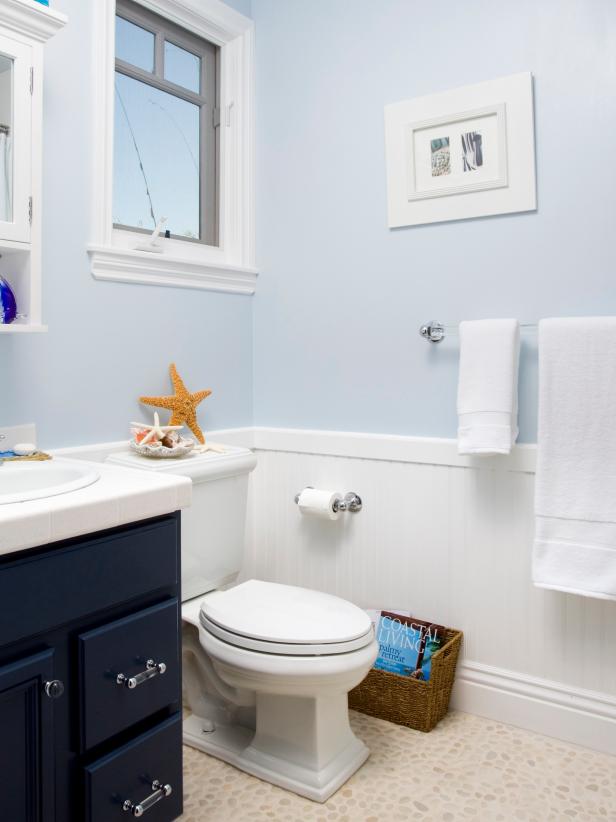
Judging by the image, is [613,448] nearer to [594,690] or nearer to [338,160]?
[594,690]

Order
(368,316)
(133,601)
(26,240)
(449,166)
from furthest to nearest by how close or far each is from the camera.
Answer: (368,316), (449,166), (26,240), (133,601)

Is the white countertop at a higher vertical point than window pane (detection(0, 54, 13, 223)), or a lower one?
lower

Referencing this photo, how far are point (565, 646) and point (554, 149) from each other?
135cm

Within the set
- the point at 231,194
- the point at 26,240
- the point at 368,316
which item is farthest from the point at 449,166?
the point at 26,240

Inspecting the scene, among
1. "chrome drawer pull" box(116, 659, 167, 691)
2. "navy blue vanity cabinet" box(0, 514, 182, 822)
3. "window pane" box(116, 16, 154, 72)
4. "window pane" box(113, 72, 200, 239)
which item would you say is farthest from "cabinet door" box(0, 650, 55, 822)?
"window pane" box(116, 16, 154, 72)

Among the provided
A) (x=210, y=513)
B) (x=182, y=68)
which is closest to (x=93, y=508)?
(x=210, y=513)

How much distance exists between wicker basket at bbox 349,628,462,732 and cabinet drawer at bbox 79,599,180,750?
0.76 m

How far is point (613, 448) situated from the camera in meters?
1.68

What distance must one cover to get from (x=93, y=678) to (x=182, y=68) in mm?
1956

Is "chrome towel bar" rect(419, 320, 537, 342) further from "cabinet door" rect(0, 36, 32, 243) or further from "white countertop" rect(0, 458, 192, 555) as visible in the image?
"cabinet door" rect(0, 36, 32, 243)

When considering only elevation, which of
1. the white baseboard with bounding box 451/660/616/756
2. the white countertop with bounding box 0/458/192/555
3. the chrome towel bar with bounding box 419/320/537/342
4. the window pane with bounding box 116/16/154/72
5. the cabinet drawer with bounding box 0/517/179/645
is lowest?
the white baseboard with bounding box 451/660/616/756

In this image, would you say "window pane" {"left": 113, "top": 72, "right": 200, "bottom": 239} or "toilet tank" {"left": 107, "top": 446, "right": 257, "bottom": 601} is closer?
"toilet tank" {"left": 107, "top": 446, "right": 257, "bottom": 601}

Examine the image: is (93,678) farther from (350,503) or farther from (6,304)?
(350,503)

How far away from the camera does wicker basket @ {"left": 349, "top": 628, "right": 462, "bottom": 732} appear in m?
1.91
